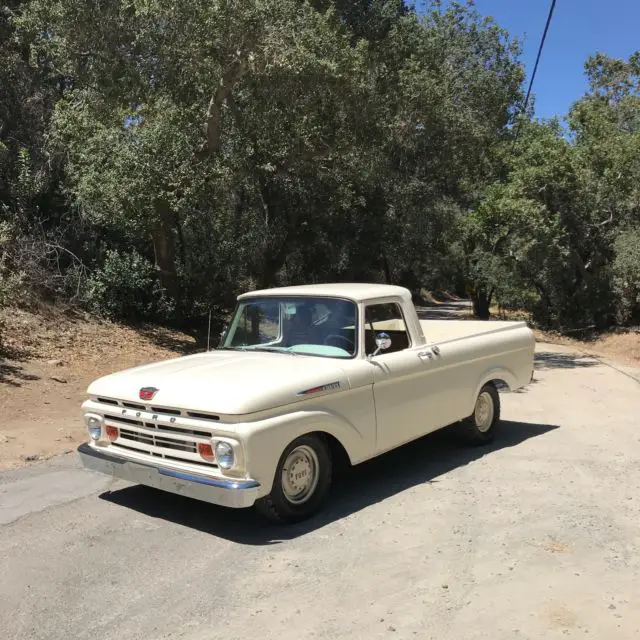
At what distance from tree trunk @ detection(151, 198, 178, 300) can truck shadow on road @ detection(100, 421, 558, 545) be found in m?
8.50

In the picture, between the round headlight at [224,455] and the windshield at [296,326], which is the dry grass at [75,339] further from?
the round headlight at [224,455]

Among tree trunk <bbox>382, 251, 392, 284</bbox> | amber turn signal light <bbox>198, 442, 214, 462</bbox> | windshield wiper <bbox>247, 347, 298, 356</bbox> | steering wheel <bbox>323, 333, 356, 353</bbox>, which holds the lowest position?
amber turn signal light <bbox>198, 442, 214, 462</bbox>

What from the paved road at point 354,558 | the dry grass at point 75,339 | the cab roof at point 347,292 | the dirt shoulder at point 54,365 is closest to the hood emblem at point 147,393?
the paved road at point 354,558

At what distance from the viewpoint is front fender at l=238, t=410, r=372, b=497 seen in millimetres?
4352

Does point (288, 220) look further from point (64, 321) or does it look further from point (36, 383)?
point (36, 383)

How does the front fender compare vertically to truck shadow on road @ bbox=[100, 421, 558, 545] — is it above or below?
above

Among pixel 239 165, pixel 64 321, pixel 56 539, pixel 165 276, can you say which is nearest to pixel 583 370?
pixel 239 165

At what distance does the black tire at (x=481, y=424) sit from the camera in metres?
6.86

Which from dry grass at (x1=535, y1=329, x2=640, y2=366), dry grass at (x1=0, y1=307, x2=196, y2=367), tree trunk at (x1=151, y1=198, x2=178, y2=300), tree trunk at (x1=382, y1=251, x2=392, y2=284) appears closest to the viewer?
dry grass at (x1=0, y1=307, x2=196, y2=367)

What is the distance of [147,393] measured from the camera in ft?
15.8

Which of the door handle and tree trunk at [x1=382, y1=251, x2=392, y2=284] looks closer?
the door handle

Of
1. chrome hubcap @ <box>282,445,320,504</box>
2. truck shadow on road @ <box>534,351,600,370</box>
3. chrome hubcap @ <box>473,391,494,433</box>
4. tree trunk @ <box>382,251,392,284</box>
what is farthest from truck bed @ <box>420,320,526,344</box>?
tree trunk @ <box>382,251,392,284</box>

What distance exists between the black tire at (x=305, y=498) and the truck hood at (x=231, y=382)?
1.18 ft

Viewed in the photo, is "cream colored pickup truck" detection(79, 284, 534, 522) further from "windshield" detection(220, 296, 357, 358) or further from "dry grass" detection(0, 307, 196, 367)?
A: "dry grass" detection(0, 307, 196, 367)
